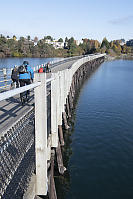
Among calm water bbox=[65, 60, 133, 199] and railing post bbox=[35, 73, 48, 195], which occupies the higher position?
railing post bbox=[35, 73, 48, 195]

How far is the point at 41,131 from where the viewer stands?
11.1ft

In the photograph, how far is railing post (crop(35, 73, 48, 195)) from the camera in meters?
3.21

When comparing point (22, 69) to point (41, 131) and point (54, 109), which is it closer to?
point (54, 109)

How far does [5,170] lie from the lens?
3441 millimetres

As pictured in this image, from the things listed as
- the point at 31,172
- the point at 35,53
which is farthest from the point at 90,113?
the point at 35,53

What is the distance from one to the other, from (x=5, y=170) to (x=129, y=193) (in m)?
5.72

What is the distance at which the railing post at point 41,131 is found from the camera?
321cm

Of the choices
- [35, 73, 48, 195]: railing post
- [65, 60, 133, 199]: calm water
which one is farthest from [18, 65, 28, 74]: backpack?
[65, 60, 133, 199]: calm water

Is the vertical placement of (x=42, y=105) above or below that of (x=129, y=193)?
above

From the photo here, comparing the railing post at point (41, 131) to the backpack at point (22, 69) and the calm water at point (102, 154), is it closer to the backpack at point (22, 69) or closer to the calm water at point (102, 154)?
the calm water at point (102, 154)

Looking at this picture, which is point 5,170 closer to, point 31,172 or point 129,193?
point 31,172

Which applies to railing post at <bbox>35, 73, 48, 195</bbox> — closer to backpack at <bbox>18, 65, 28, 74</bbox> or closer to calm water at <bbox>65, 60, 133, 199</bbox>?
calm water at <bbox>65, 60, 133, 199</bbox>

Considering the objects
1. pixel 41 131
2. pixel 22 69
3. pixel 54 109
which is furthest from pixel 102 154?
pixel 41 131

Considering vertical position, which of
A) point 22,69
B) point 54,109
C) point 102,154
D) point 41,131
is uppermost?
point 22,69
